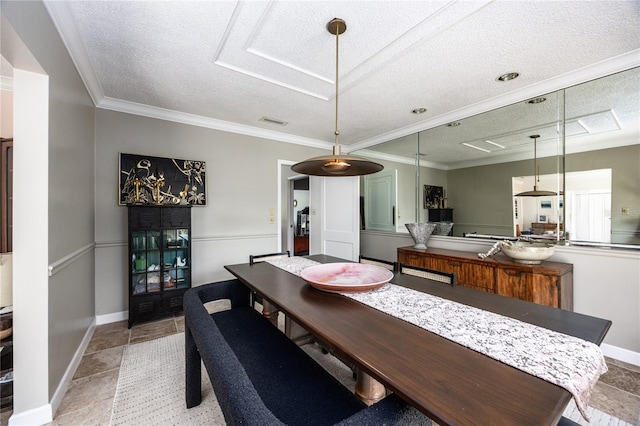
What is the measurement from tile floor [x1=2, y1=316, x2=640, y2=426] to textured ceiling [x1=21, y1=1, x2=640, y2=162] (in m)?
2.42

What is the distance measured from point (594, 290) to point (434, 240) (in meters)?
1.57

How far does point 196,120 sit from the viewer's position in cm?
345

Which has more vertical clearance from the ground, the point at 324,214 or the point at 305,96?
the point at 305,96

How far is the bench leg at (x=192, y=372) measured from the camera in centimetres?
163

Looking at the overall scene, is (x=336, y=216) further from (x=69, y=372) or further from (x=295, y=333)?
(x=69, y=372)

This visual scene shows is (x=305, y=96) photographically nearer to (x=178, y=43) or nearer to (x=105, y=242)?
(x=178, y=43)

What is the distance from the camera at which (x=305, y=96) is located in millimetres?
2832

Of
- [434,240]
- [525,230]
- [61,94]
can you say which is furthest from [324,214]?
[61,94]

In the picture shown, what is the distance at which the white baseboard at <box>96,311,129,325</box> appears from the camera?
2.90 m

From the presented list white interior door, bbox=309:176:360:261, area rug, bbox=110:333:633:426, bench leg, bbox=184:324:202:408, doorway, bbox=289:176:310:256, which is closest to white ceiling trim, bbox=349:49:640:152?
white interior door, bbox=309:176:360:261

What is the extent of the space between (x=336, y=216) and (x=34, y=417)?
377cm

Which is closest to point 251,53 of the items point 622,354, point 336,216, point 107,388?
point 107,388

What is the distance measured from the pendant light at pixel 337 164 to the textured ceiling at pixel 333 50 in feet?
0.24

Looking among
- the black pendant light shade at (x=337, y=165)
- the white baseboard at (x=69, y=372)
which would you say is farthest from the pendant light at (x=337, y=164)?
the white baseboard at (x=69, y=372)
